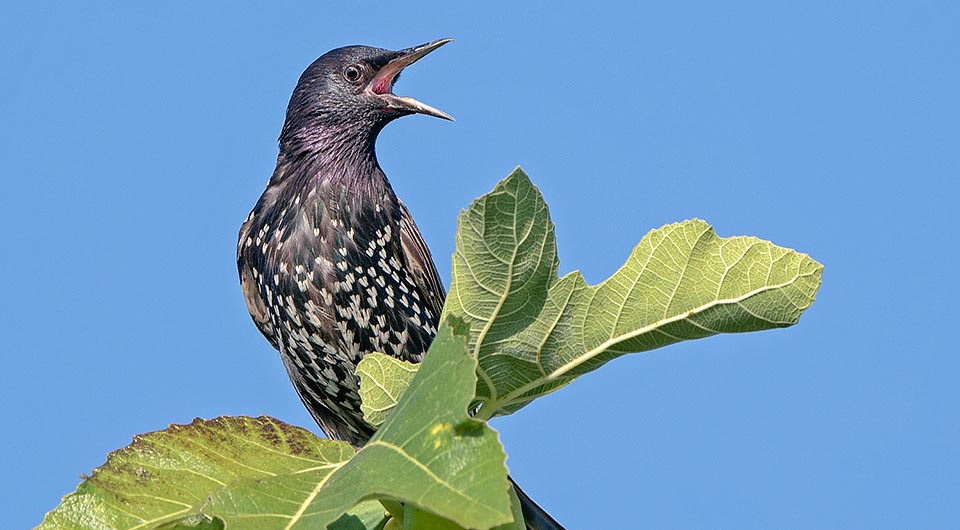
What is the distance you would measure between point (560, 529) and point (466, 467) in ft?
5.23

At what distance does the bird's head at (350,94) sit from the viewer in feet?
17.5

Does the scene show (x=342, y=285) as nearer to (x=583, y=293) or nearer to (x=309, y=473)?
(x=583, y=293)

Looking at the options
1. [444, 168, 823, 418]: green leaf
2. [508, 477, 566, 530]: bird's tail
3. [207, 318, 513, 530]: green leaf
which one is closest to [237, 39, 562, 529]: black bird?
[508, 477, 566, 530]: bird's tail

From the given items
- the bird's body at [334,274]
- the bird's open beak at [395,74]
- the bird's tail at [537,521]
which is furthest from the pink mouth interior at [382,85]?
the bird's tail at [537,521]

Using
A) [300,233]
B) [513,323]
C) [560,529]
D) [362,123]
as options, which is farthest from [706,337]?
[362,123]

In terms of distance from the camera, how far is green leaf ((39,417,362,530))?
76.0 inches

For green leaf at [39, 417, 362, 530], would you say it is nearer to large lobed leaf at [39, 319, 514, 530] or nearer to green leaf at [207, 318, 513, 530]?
large lobed leaf at [39, 319, 514, 530]

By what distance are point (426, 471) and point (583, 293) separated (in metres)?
0.70

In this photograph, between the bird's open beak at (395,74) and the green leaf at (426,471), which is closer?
the green leaf at (426,471)

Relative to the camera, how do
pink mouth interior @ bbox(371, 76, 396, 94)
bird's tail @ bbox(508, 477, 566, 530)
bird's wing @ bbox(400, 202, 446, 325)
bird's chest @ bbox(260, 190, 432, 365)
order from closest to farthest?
bird's tail @ bbox(508, 477, 566, 530)
bird's chest @ bbox(260, 190, 432, 365)
bird's wing @ bbox(400, 202, 446, 325)
pink mouth interior @ bbox(371, 76, 396, 94)

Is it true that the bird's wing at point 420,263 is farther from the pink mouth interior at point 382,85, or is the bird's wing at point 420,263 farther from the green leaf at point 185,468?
the green leaf at point 185,468

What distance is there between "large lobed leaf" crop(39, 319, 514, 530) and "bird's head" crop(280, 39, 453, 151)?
11.1 feet

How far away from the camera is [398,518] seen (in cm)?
203

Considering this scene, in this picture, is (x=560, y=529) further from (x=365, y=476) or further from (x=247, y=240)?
(x=247, y=240)
